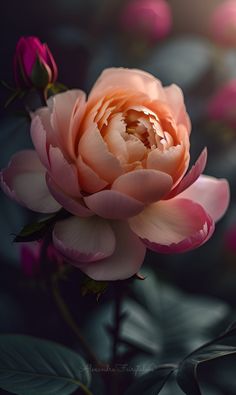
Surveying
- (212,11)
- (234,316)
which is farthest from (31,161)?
(212,11)

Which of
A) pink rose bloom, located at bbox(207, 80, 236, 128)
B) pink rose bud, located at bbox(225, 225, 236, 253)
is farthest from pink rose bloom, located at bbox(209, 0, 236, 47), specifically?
pink rose bud, located at bbox(225, 225, 236, 253)

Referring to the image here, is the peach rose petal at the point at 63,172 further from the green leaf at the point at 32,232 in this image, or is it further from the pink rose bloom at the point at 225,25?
the pink rose bloom at the point at 225,25

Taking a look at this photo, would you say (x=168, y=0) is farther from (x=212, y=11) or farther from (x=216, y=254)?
(x=216, y=254)

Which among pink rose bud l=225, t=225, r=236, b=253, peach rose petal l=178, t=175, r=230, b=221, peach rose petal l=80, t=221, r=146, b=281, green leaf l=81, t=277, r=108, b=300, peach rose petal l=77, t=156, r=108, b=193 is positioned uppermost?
peach rose petal l=77, t=156, r=108, b=193

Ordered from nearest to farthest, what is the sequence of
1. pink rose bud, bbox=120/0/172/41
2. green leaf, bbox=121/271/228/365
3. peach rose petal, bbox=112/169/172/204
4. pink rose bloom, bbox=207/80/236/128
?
1. peach rose petal, bbox=112/169/172/204
2. green leaf, bbox=121/271/228/365
3. pink rose bloom, bbox=207/80/236/128
4. pink rose bud, bbox=120/0/172/41

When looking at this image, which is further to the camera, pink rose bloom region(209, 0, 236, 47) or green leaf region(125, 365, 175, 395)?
pink rose bloom region(209, 0, 236, 47)

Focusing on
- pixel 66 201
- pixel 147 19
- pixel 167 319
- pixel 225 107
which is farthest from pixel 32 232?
pixel 147 19

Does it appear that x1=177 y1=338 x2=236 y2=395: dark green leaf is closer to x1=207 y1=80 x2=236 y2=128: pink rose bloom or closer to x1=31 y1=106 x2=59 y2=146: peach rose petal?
x1=31 y1=106 x2=59 y2=146: peach rose petal
